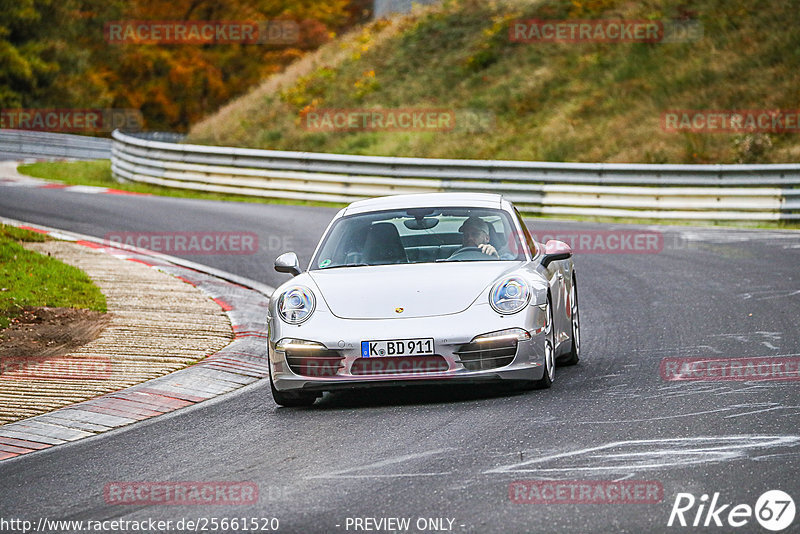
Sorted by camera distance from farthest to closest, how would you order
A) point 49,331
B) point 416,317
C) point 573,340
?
point 49,331
point 573,340
point 416,317

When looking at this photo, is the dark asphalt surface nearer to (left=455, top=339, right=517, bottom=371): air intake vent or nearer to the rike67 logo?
the rike67 logo

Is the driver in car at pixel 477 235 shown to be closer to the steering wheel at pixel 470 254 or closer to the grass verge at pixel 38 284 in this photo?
the steering wheel at pixel 470 254

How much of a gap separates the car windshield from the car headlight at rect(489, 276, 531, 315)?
0.64 m

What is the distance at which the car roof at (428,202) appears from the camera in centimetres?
930

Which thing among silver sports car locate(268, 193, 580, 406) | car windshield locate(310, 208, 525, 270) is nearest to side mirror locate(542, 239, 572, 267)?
silver sports car locate(268, 193, 580, 406)

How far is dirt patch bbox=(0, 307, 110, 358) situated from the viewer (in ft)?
33.1

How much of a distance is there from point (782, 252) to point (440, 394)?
902cm

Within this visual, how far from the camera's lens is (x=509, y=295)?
805 centimetres

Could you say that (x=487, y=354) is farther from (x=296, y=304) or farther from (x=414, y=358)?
(x=296, y=304)

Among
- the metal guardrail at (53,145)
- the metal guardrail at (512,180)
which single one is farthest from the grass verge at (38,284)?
the metal guardrail at (53,145)

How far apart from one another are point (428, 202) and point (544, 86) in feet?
76.9

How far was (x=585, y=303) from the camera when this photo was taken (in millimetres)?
12453

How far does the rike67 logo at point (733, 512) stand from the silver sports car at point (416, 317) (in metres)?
2.62

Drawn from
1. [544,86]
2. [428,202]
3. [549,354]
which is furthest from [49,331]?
[544,86]
